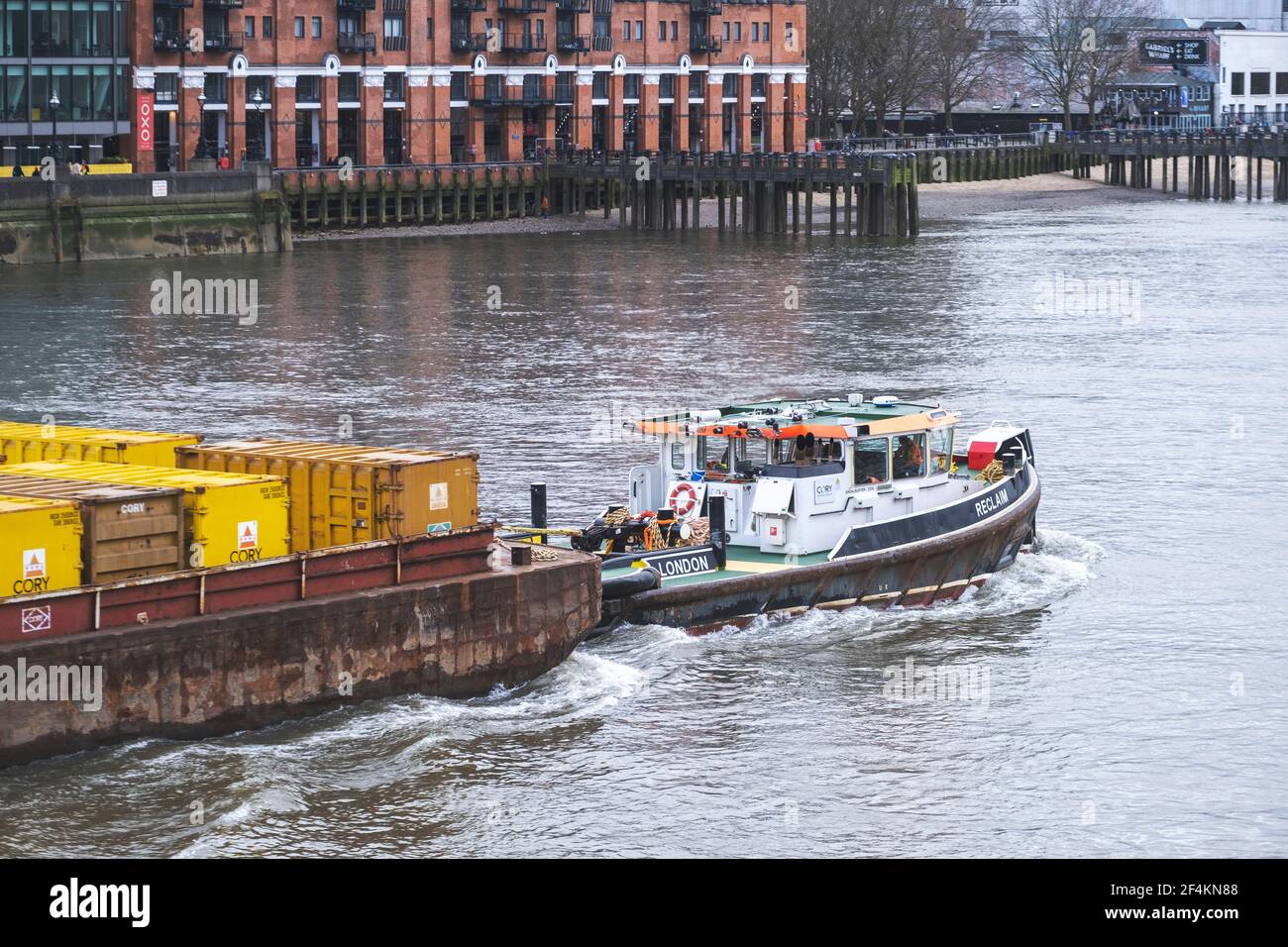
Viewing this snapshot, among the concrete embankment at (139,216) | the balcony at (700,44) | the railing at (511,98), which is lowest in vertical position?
the concrete embankment at (139,216)

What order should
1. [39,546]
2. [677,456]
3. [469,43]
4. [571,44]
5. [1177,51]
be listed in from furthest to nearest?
[1177,51] → [571,44] → [469,43] → [677,456] → [39,546]

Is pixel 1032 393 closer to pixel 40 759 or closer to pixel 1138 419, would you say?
pixel 1138 419

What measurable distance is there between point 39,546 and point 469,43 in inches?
4100

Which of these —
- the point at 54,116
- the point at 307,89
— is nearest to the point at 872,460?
the point at 54,116

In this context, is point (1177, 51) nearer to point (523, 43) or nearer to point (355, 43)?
point (523, 43)

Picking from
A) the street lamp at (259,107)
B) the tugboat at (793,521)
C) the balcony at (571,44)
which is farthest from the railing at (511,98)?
the tugboat at (793,521)

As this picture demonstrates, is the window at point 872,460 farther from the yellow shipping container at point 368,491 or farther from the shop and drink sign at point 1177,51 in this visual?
the shop and drink sign at point 1177,51

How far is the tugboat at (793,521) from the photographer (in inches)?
1291

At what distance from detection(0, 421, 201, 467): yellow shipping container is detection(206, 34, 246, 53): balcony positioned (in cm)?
8452

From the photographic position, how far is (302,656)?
27.6 metres

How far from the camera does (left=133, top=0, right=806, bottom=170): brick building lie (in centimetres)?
11475

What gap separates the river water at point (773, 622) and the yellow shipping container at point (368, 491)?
235cm
